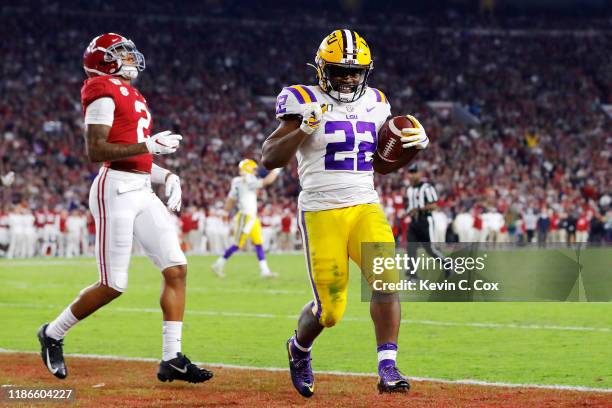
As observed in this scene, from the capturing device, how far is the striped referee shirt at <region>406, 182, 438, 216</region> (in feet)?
48.6

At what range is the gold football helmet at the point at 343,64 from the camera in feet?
19.5

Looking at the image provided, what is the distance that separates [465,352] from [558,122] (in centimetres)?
3412

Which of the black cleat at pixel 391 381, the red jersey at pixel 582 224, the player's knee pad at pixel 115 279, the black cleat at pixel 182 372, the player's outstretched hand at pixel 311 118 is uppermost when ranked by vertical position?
the player's outstretched hand at pixel 311 118

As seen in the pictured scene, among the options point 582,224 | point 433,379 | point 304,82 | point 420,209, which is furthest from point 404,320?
point 304,82

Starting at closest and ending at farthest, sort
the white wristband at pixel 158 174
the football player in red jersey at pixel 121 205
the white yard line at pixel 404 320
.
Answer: the football player in red jersey at pixel 121 205 < the white wristband at pixel 158 174 < the white yard line at pixel 404 320

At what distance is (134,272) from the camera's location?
1855 cm

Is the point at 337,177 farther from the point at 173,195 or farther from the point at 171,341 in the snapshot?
the point at 171,341

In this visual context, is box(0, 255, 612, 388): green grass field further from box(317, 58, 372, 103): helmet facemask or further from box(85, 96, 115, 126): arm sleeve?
box(85, 96, 115, 126): arm sleeve

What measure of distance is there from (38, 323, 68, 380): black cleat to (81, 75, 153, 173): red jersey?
118cm

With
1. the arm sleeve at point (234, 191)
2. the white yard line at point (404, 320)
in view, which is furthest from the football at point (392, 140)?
the arm sleeve at point (234, 191)

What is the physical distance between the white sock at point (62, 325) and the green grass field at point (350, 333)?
1376 millimetres

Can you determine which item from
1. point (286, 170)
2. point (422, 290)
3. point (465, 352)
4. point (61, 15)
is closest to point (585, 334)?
point (465, 352)

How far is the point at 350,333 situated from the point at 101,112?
388 centimetres

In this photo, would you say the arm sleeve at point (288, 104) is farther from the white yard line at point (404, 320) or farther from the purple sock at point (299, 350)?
the white yard line at point (404, 320)
